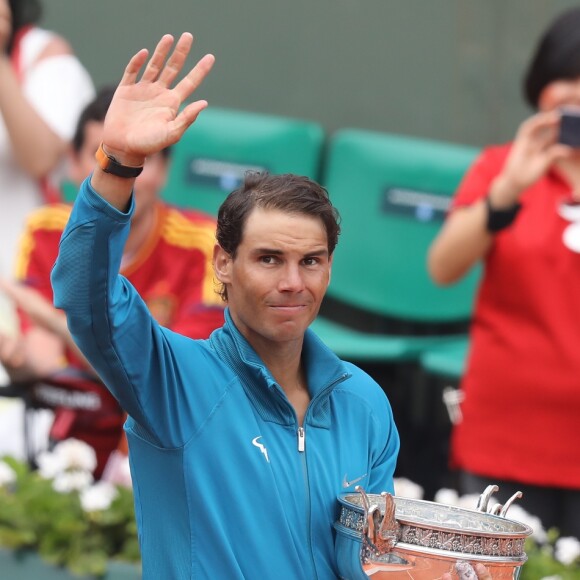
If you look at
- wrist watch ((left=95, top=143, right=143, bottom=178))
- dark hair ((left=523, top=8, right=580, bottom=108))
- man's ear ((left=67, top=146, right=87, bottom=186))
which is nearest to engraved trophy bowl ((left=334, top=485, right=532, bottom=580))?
wrist watch ((left=95, top=143, right=143, bottom=178))

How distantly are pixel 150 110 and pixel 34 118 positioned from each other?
260cm

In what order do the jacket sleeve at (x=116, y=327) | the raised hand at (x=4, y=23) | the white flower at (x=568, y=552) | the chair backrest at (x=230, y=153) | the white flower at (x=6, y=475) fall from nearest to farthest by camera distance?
the jacket sleeve at (x=116, y=327), the white flower at (x=568, y=552), the white flower at (x=6, y=475), the raised hand at (x=4, y=23), the chair backrest at (x=230, y=153)

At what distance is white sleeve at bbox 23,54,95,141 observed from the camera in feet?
15.7

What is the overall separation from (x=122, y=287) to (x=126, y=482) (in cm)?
188

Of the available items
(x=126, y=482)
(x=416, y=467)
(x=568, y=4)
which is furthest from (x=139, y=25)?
(x=126, y=482)

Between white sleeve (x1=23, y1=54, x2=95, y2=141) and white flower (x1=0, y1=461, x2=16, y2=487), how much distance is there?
1.31 metres

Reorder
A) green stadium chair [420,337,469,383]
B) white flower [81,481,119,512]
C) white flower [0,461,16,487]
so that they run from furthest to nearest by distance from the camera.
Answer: green stadium chair [420,337,469,383], white flower [0,461,16,487], white flower [81,481,119,512]

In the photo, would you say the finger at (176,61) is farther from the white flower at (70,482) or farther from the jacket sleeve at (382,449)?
the white flower at (70,482)

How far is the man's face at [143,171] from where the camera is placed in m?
4.14

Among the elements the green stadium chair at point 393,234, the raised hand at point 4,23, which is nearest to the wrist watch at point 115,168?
the raised hand at point 4,23

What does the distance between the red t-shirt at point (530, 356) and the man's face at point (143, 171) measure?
3.32ft

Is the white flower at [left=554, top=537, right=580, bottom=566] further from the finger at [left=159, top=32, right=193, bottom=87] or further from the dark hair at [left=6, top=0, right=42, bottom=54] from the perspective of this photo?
the dark hair at [left=6, top=0, right=42, bottom=54]

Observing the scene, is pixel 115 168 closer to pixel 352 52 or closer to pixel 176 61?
pixel 176 61

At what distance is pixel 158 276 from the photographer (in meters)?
4.20
